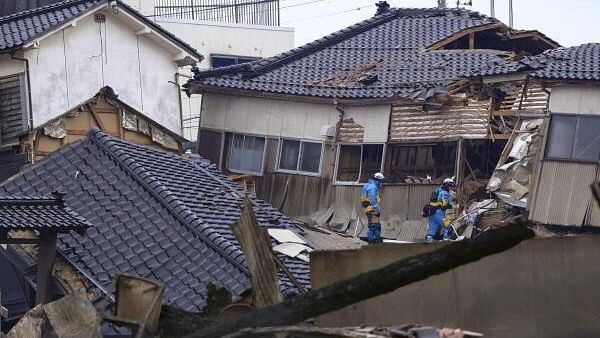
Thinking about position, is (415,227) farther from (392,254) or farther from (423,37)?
(392,254)

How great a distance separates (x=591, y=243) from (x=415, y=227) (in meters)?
19.2

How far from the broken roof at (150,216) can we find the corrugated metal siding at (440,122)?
604 cm

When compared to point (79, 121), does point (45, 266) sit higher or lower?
lower

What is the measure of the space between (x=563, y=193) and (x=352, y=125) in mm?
5869

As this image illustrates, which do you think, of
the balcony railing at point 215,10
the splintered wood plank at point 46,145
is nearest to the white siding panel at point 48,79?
the splintered wood plank at point 46,145

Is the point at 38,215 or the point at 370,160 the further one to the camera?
the point at 370,160

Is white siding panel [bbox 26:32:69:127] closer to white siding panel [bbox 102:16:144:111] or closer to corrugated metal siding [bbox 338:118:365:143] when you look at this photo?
white siding panel [bbox 102:16:144:111]

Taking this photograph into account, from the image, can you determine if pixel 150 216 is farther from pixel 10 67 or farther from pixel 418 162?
pixel 418 162

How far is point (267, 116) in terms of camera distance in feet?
91.9

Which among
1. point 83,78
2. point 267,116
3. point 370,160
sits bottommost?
point 370,160

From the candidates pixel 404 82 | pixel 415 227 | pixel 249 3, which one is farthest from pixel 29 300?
pixel 249 3

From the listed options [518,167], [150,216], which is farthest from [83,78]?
[518,167]

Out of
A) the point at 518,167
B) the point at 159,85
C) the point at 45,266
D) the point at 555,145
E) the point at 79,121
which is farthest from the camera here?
the point at 159,85

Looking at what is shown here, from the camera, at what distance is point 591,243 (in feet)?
22.1
